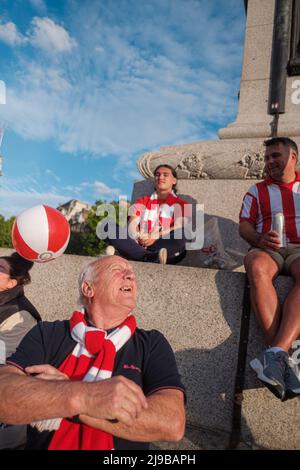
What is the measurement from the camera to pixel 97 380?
1.62m

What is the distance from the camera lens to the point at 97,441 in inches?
60.5

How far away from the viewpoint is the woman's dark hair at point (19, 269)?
3.04 metres

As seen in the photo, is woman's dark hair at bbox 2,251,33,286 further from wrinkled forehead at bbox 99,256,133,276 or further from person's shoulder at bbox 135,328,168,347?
person's shoulder at bbox 135,328,168,347

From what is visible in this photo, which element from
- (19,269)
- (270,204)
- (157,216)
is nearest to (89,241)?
(157,216)

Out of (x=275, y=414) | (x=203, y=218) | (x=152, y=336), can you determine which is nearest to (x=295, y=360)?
(x=275, y=414)

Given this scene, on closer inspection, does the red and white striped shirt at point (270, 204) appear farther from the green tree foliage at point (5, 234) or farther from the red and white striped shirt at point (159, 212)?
the green tree foliage at point (5, 234)

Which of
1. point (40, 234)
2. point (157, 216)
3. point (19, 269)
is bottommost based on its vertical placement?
point (19, 269)

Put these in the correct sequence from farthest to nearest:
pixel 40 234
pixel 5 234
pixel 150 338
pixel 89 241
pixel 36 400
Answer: pixel 89 241
pixel 5 234
pixel 40 234
pixel 150 338
pixel 36 400

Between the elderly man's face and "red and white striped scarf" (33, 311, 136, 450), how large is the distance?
0.12 meters

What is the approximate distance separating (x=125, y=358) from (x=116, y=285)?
0.45 meters

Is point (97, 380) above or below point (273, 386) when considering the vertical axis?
above

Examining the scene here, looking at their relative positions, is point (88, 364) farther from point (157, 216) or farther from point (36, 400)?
point (157, 216)

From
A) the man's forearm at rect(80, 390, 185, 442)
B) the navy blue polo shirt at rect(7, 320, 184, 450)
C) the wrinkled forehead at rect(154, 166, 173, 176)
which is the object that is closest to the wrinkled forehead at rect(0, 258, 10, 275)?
the navy blue polo shirt at rect(7, 320, 184, 450)

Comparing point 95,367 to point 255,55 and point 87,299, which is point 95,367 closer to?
point 87,299
